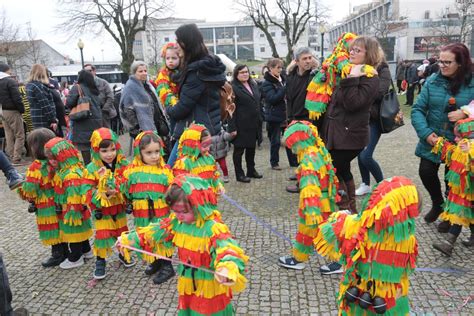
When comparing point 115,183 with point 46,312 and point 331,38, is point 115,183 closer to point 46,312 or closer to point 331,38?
point 46,312

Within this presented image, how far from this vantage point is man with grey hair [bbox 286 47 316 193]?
17.5 feet

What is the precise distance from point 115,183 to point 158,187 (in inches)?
15.5

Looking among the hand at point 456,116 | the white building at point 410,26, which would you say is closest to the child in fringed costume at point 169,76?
the hand at point 456,116

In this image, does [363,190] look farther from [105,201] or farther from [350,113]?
[105,201]

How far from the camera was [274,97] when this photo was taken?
668 cm

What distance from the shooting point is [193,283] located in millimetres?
2348

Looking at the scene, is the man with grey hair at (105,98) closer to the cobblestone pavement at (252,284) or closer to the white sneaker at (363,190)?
the cobblestone pavement at (252,284)

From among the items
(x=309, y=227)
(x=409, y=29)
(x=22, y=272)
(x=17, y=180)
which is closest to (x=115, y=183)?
(x=17, y=180)

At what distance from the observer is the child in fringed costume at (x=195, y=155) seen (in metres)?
3.79

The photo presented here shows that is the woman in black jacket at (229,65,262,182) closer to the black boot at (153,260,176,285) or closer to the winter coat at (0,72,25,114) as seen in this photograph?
the black boot at (153,260,176,285)

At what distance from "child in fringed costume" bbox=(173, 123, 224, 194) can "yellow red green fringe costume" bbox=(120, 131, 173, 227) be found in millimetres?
378

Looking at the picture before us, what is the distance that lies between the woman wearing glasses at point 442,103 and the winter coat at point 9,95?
24.2ft

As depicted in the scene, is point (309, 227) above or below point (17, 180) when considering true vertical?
below

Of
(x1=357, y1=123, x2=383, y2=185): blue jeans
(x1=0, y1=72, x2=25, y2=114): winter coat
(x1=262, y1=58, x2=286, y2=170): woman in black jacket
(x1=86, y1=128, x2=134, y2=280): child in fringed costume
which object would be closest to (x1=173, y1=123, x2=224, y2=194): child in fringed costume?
(x1=86, y1=128, x2=134, y2=280): child in fringed costume
